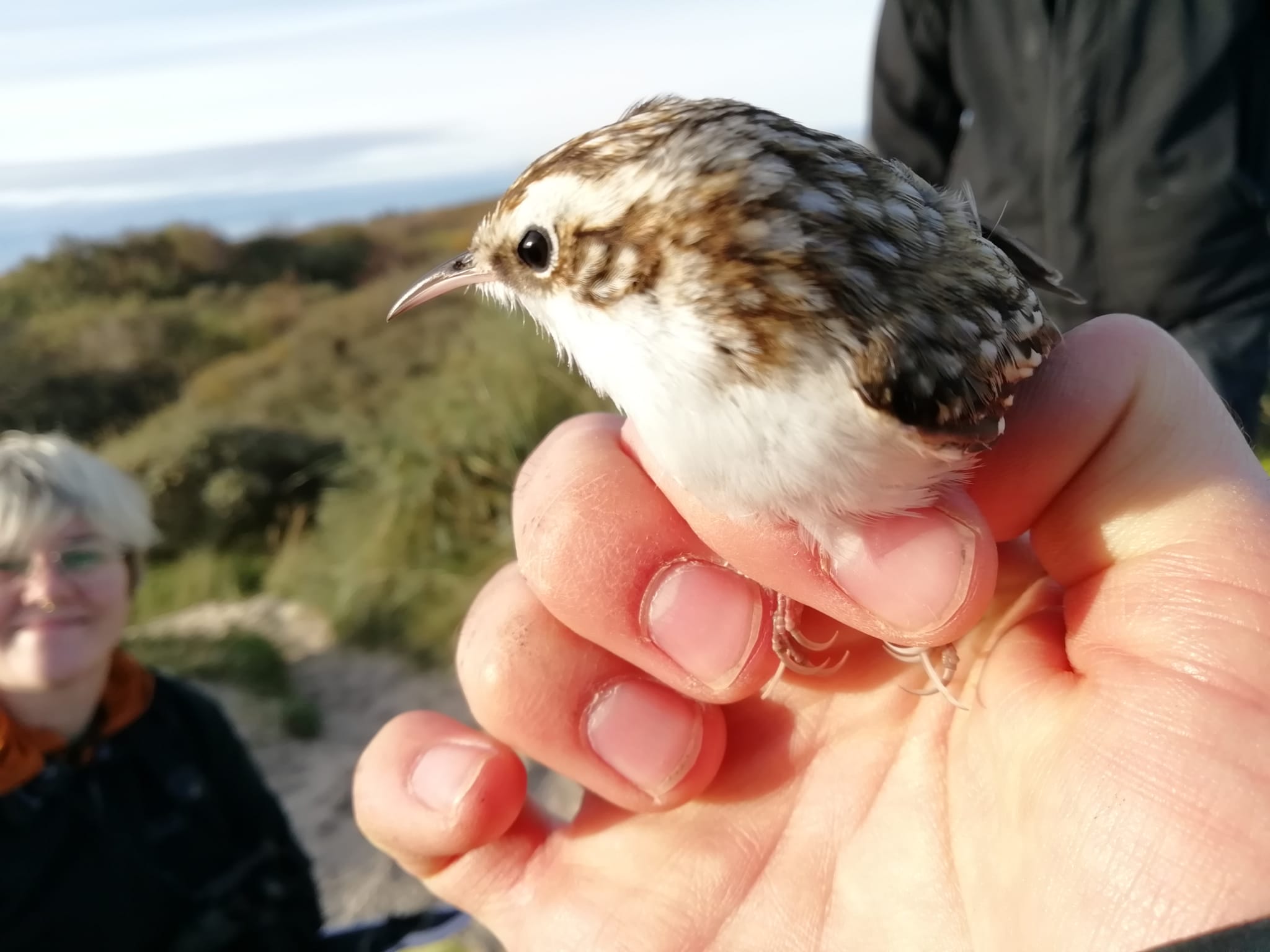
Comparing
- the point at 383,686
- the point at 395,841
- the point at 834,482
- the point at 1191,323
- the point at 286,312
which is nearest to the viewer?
the point at 834,482

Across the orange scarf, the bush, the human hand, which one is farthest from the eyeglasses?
the bush

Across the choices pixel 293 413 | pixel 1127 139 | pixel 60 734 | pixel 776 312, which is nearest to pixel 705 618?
pixel 776 312

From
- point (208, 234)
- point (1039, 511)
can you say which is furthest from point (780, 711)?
point (208, 234)

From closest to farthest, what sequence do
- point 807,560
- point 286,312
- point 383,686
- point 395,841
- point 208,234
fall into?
point 807,560 → point 395,841 → point 383,686 → point 286,312 → point 208,234

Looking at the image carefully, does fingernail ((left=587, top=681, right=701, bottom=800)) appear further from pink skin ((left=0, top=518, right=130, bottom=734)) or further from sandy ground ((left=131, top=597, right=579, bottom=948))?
sandy ground ((left=131, top=597, right=579, bottom=948))

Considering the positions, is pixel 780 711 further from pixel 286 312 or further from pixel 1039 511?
pixel 286 312

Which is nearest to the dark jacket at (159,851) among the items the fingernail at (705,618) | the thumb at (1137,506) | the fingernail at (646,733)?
the fingernail at (646,733)

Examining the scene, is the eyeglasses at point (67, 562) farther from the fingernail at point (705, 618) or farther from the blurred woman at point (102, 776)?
the fingernail at point (705, 618)

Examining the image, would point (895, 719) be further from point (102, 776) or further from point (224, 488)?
point (224, 488)
